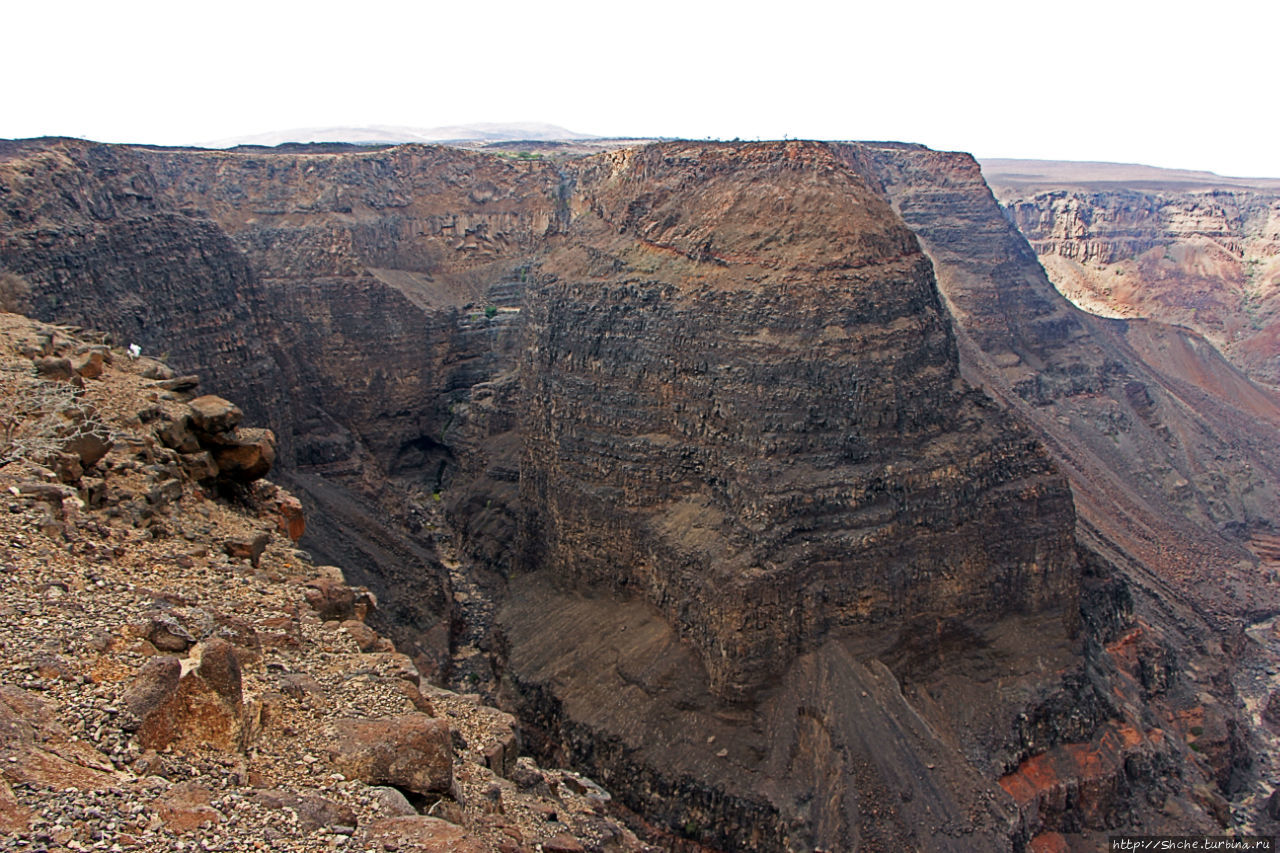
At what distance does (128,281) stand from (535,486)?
11.9 m

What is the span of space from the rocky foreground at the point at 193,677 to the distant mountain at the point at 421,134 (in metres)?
139

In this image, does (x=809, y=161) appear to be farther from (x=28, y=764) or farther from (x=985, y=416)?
(x=28, y=764)

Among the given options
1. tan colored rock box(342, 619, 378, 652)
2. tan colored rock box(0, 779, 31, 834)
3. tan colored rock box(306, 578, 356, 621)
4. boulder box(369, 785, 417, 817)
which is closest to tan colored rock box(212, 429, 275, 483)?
A: tan colored rock box(306, 578, 356, 621)

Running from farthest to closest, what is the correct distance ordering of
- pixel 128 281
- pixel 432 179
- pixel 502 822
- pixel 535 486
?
pixel 432 179 < pixel 535 486 < pixel 128 281 < pixel 502 822

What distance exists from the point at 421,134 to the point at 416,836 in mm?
162748

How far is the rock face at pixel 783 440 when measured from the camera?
70.6 feet

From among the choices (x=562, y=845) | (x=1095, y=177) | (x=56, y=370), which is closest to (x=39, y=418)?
(x=56, y=370)

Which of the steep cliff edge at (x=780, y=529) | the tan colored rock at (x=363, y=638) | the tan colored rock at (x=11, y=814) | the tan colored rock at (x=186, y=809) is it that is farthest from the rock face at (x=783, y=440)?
the tan colored rock at (x=11, y=814)

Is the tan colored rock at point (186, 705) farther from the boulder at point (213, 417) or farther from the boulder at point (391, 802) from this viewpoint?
the boulder at point (213, 417)

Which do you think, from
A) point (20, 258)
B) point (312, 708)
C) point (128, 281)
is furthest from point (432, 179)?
point (312, 708)

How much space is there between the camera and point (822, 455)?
Answer: 22047mm

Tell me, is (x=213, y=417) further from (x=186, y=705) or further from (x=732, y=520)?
(x=732, y=520)

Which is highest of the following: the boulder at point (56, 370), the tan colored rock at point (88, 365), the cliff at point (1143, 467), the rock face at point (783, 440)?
the boulder at point (56, 370)

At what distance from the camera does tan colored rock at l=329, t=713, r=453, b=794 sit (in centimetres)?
822
